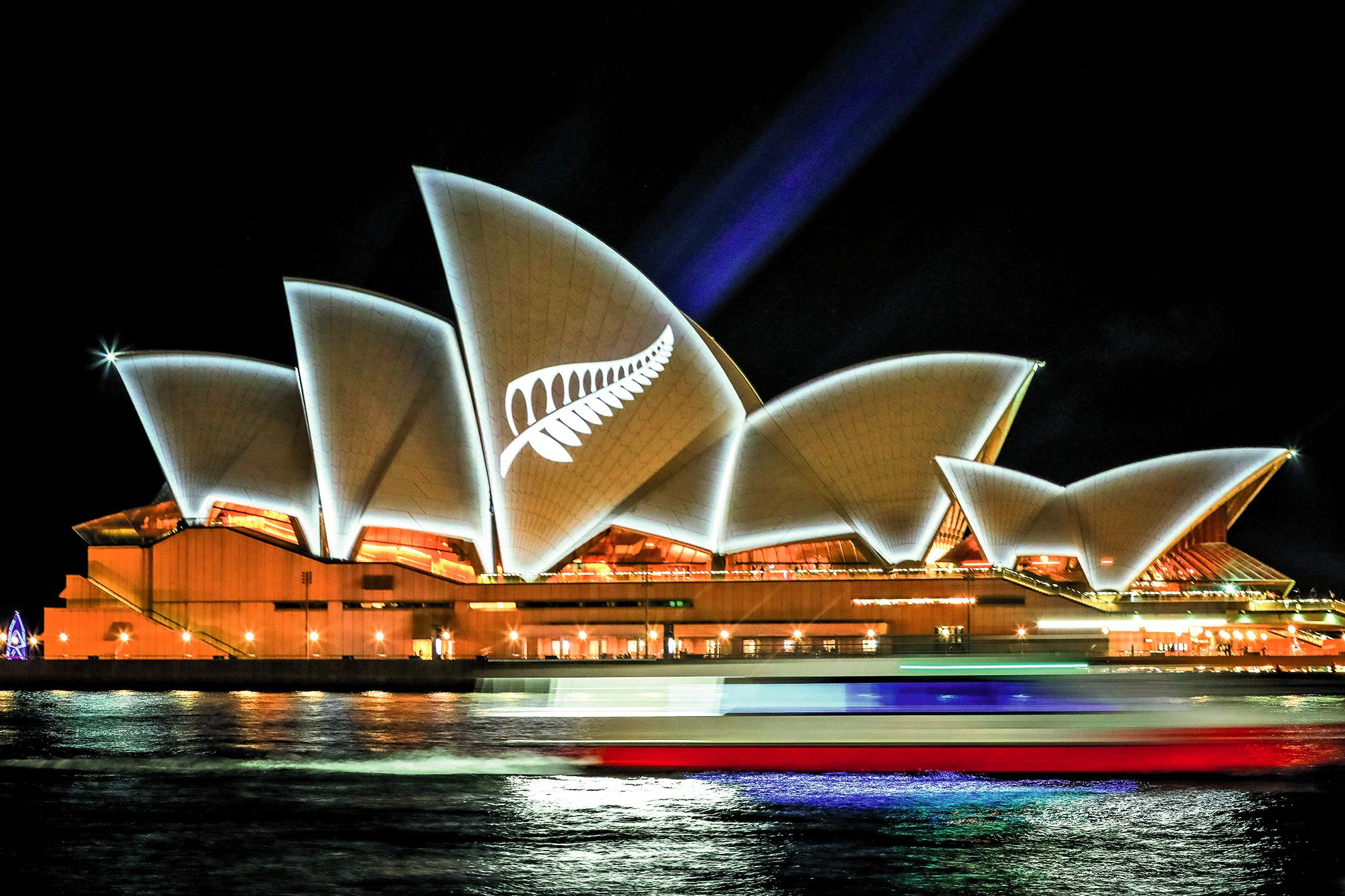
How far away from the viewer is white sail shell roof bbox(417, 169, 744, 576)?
143 ft

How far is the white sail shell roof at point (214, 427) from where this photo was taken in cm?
4728

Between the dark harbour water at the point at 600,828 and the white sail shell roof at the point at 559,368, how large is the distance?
78.9 feet

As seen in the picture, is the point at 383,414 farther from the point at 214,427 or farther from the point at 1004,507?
the point at 1004,507

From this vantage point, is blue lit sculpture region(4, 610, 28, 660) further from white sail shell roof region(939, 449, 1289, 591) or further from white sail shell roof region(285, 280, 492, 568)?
white sail shell roof region(939, 449, 1289, 591)

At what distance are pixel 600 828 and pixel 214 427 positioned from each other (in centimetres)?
3738

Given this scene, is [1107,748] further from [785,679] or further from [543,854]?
[543,854]

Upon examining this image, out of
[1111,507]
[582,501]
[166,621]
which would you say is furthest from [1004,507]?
[166,621]

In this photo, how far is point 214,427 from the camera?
47.3 m

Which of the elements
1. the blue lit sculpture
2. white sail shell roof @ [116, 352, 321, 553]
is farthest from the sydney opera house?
the blue lit sculpture

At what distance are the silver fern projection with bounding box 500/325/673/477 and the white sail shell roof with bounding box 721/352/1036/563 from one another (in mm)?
6228

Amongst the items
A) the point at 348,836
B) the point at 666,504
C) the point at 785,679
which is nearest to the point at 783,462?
the point at 666,504

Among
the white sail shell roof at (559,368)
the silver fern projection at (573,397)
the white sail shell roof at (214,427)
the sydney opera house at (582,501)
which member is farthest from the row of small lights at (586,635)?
the silver fern projection at (573,397)

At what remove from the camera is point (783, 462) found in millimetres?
49875

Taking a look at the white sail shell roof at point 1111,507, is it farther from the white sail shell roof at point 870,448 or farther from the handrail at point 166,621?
the handrail at point 166,621
